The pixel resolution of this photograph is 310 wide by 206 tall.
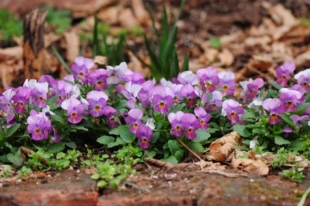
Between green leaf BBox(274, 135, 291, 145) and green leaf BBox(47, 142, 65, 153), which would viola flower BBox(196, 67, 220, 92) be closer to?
green leaf BBox(274, 135, 291, 145)

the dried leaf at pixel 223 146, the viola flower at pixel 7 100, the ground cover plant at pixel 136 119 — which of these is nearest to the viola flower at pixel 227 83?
the ground cover plant at pixel 136 119

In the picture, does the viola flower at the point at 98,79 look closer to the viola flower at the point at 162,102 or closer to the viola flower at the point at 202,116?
the viola flower at the point at 162,102

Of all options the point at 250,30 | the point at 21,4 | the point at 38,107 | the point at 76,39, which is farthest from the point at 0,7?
the point at 38,107

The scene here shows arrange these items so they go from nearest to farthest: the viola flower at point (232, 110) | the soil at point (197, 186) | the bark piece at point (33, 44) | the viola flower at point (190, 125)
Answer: the soil at point (197, 186), the viola flower at point (190, 125), the viola flower at point (232, 110), the bark piece at point (33, 44)

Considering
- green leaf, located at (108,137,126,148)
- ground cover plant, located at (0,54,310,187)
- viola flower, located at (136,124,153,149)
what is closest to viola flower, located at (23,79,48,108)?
ground cover plant, located at (0,54,310,187)

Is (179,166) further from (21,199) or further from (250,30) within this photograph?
(250,30)

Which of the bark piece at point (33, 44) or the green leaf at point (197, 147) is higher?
the bark piece at point (33, 44)
